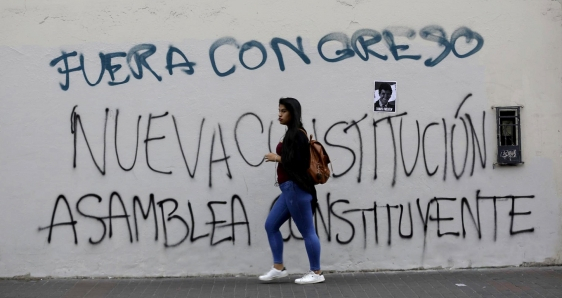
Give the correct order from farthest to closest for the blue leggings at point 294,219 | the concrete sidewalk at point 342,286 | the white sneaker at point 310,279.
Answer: the white sneaker at point 310,279
the blue leggings at point 294,219
the concrete sidewalk at point 342,286

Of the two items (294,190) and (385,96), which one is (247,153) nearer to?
(294,190)

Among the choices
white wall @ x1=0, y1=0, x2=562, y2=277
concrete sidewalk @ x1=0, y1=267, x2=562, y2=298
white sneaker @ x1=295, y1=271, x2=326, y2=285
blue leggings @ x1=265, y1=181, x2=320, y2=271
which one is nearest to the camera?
concrete sidewalk @ x1=0, y1=267, x2=562, y2=298

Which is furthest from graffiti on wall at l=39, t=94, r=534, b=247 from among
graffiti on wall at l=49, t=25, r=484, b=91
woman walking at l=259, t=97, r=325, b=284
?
woman walking at l=259, t=97, r=325, b=284

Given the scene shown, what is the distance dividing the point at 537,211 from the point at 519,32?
5.71 feet

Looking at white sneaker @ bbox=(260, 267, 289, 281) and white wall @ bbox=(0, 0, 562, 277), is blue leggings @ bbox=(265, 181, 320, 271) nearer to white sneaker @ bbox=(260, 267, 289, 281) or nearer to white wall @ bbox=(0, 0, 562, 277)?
white sneaker @ bbox=(260, 267, 289, 281)

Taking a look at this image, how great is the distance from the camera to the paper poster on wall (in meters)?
7.76

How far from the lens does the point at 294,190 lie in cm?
707

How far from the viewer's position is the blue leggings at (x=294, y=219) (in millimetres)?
7098

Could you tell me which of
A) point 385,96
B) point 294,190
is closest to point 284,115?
point 294,190

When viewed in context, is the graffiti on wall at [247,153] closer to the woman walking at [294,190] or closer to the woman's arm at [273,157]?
the woman walking at [294,190]

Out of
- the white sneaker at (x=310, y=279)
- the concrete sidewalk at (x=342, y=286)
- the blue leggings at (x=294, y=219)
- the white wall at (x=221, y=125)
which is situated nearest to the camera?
the concrete sidewalk at (x=342, y=286)

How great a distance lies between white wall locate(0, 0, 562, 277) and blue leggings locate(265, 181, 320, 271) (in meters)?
0.44

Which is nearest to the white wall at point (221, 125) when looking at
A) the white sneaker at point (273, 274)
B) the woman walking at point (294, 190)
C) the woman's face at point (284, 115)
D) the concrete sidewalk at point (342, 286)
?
the concrete sidewalk at point (342, 286)

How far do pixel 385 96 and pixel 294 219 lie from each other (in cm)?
155
